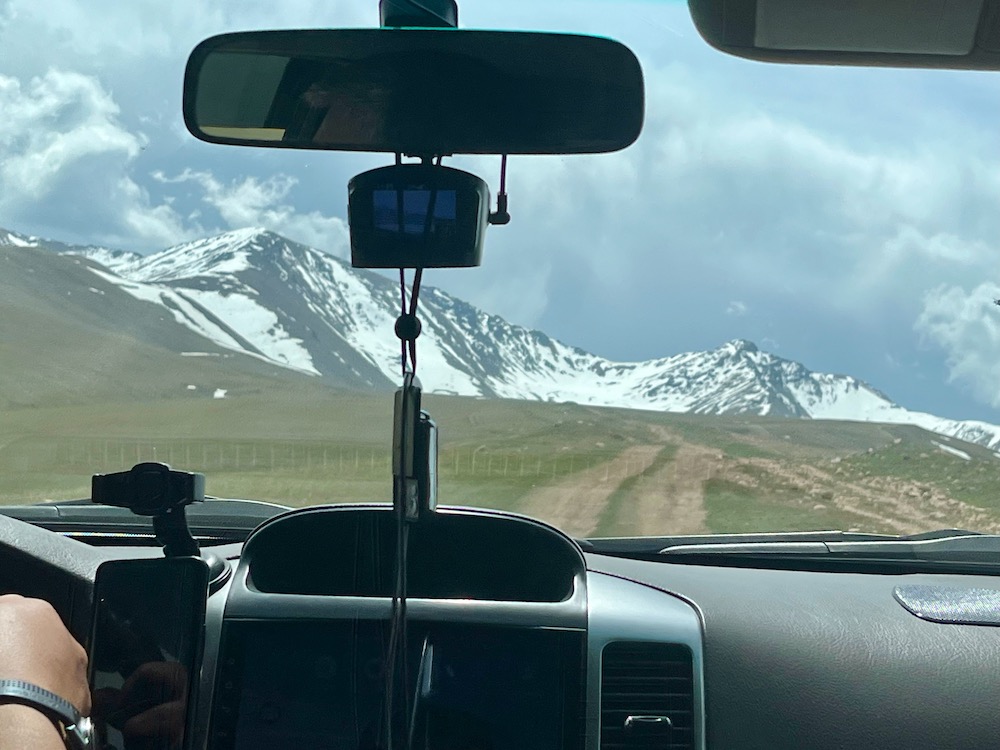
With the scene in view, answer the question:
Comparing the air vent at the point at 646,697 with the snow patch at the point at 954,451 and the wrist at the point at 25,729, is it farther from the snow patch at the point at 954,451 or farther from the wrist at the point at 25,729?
the snow patch at the point at 954,451

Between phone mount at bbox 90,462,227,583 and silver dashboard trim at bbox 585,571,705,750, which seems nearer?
phone mount at bbox 90,462,227,583

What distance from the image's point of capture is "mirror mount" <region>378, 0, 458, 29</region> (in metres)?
2.77

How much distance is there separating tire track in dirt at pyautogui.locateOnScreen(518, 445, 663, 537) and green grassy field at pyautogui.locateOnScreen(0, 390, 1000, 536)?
0.01 metres

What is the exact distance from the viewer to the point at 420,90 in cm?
289

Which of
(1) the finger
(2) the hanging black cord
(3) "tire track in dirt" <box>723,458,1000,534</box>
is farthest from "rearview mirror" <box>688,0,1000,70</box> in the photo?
(3) "tire track in dirt" <box>723,458,1000,534</box>

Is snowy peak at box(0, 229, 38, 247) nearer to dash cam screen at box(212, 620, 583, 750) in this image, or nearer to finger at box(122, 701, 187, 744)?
dash cam screen at box(212, 620, 583, 750)

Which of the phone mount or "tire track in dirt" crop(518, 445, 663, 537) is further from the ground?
the phone mount

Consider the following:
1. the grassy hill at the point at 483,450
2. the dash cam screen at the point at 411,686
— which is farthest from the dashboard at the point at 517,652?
the grassy hill at the point at 483,450

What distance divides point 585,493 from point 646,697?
1921mm

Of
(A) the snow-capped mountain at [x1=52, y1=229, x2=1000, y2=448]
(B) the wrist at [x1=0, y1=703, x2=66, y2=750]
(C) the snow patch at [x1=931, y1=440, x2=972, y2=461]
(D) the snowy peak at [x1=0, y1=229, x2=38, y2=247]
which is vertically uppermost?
(D) the snowy peak at [x1=0, y1=229, x2=38, y2=247]

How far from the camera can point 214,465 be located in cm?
609

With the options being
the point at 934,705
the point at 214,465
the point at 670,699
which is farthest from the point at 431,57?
the point at 214,465

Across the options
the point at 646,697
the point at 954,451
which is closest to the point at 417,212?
the point at 646,697

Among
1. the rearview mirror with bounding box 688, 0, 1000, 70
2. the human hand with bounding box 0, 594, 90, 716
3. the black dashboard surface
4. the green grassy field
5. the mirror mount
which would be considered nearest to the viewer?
the rearview mirror with bounding box 688, 0, 1000, 70
